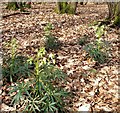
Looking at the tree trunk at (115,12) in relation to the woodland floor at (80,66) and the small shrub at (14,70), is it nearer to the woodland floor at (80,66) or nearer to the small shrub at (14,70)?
the woodland floor at (80,66)

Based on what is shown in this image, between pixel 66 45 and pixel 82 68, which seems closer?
pixel 82 68

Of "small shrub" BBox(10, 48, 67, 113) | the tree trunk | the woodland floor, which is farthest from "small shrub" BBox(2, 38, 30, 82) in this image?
the tree trunk

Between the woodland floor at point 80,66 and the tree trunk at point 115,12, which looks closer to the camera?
the woodland floor at point 80,66

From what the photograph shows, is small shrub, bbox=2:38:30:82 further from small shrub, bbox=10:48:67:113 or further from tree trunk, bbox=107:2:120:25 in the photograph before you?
tree trunk, bbox=107:2:120:25

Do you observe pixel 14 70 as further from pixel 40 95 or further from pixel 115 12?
pixel 115 12

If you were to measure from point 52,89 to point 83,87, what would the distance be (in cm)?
73

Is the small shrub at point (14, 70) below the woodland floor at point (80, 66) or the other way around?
the other way around

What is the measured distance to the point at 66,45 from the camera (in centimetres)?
637

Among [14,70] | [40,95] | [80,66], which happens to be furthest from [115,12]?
→ [40,95]

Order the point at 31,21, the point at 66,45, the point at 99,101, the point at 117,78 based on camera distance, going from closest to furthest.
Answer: the point at 99,101, the point at 117,78, the point at 66,45, the point at 31,21

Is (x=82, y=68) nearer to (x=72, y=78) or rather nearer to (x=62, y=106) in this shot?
(x=72, y=78)

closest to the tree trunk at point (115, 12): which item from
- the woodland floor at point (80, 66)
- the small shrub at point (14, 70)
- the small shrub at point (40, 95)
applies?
the woodland floor at point (80, 66)

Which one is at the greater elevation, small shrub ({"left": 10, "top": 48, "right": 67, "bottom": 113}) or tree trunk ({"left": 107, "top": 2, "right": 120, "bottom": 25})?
small shrub ({"left": 10, "top": 48, "right": 67, "bottom": 113})

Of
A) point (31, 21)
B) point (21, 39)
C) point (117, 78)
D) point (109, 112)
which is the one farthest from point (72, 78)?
point (31, 21)
